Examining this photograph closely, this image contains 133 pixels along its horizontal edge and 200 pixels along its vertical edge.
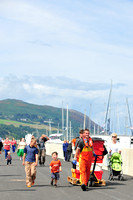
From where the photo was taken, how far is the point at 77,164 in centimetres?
1756

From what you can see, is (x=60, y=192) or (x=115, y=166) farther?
(x=115, y=166)

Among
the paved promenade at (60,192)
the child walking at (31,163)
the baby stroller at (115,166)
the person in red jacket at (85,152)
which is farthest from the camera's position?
the baby stroller at (115,166)

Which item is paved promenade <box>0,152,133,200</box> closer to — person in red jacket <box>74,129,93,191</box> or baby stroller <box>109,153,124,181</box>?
person in red jacket <box>74,129,93,191</box>

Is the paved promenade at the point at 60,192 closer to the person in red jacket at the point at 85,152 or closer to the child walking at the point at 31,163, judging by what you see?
the child walking at the point at 31,163

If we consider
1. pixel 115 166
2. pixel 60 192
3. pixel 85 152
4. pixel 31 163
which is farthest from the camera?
pixel 115 166

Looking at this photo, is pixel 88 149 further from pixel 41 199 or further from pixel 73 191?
pixel 41 199

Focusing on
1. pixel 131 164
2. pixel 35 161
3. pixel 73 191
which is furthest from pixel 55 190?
pixel 131 164

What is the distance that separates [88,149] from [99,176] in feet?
6.67

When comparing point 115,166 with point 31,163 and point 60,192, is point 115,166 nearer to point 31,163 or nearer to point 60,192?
point 31,163

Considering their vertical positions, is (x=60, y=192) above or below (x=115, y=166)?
below

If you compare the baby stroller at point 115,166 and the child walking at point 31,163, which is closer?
the child walking at point 31,163

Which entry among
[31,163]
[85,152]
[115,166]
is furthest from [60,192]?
[115,166]

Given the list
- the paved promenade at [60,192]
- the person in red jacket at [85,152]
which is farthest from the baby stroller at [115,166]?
the person in red jacket at [85,152]

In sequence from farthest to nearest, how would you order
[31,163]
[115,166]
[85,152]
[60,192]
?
[115,166]
[31,163]
[85,152]
[60,192]
